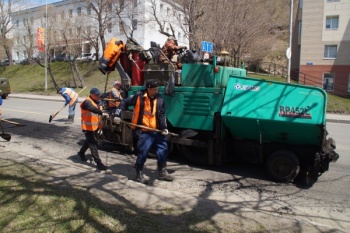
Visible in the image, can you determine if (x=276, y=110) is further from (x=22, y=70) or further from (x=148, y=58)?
(x=22, y=70)

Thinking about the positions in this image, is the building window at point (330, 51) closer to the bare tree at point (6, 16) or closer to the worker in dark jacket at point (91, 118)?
the worker in dark jacket at point (91, 118)

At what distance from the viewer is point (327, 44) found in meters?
30.0

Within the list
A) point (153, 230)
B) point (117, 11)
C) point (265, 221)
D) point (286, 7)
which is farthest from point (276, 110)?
point (286, 7)

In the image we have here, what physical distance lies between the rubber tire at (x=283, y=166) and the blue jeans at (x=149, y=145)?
5.91ft

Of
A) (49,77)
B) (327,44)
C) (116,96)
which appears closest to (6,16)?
(49,77)

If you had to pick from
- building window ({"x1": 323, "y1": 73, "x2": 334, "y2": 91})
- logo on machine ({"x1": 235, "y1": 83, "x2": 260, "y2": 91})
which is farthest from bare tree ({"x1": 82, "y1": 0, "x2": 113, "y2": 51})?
logo on machine ({"x1": 235, "y1": 83, "x2": 260, "y2": 91})

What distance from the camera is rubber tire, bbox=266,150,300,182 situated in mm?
5582

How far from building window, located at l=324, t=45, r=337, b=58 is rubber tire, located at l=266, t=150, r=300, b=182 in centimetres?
2768

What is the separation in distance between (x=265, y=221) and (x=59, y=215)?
7.32 feet

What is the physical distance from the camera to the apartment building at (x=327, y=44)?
29312 mm

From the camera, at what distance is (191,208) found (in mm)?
4066

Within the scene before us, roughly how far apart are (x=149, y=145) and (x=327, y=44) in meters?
28.9

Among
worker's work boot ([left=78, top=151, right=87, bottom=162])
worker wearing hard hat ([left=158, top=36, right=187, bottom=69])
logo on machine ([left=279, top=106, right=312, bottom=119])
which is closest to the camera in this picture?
logo on machine ([left=279, top=106, right=312, bottom=119])

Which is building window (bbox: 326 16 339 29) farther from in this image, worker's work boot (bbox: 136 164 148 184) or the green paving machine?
worker's work boot (bbox: 136 164 148 184)
